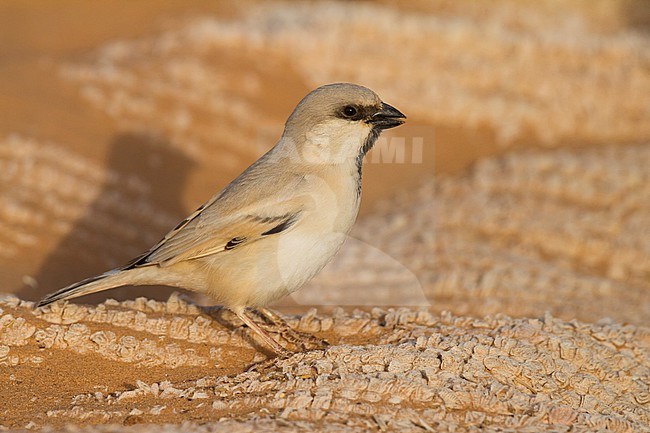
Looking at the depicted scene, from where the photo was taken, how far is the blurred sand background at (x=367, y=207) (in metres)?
5.23

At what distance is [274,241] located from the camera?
225 inches

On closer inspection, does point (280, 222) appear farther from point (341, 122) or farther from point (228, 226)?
point (341, 122)

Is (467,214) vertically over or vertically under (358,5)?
under

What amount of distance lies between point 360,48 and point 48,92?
16.6 ft

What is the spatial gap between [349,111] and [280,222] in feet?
3.19

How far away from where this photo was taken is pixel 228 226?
235 inches

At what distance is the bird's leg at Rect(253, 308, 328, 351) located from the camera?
590cm

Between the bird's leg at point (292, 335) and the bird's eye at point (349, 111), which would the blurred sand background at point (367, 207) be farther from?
the bird's eye at point (349, 111)

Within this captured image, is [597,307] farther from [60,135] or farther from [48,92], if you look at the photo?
[48,92]

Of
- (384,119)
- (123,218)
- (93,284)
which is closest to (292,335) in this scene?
(93,284)

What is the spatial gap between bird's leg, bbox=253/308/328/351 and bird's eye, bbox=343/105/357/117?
1.61 meters

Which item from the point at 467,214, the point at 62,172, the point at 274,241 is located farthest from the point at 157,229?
the point at 274,241

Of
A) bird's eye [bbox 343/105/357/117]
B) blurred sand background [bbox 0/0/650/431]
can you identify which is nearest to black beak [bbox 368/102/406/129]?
bird's eye [bbox 343/105/357/117]

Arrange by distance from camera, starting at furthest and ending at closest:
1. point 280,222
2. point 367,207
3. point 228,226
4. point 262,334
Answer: point 367,207 < point 228,226 < point 262,334 < point 280,222
